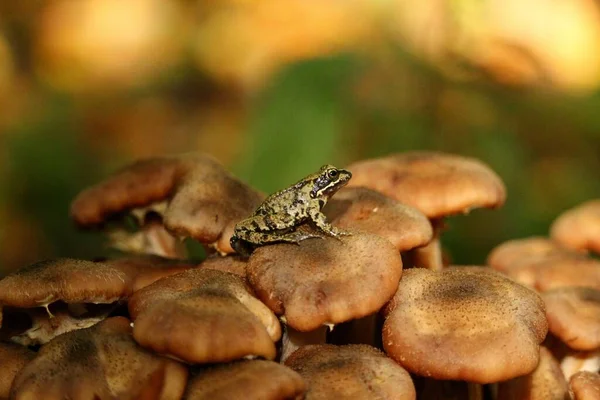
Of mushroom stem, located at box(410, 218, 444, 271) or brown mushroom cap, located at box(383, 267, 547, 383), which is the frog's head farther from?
mushroom stem, located at box(410, 218, 444, 271)

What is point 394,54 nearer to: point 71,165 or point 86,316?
point 71,165

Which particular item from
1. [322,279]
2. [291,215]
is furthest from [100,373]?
[291,215]

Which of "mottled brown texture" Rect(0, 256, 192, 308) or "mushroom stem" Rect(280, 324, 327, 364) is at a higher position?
"mottled brown texture" Rect(0, 256, 192, 308)

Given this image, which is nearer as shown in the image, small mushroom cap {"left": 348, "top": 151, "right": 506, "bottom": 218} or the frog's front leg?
the frog's front leg

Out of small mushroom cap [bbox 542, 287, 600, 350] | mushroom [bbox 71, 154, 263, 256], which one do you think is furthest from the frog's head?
small mushroom cap [bbox 542, 287, 600, 350]

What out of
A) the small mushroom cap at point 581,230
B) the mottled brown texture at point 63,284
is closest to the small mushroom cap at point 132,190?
the mottled brown texture at point 63,284

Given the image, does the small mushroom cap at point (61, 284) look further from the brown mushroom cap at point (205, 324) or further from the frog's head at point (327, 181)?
the frog's head at point (327, 181)

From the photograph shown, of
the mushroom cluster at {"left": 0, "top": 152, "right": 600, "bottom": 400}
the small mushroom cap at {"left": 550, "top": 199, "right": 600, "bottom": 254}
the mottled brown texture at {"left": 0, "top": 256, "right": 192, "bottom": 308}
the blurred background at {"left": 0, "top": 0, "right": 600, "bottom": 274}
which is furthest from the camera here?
the blurred background at {"left": 0, "top": 0, "right": 600, "bottom": 274}

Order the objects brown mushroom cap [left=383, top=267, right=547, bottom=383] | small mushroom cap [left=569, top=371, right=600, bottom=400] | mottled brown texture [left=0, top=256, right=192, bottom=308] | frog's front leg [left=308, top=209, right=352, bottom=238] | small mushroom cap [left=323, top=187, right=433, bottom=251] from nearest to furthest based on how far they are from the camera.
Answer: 1. brown mushroom cap [left=383, top=267, right=547, bottom=383]
2. mottled brown texture [left=0, top=256, right=192, bottom=308]
3. small mushroom cap [left=569, top=371, right=600, bottom=400]
4. frog's front leg [left=308, top=209, right=352, bottom=238]
5. small mushroom cap [left=323, top=187, right=433, bottom=251]

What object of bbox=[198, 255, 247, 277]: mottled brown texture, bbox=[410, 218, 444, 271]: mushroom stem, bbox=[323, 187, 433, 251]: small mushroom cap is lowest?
bbox=[410, 218, 444, 271]: mushroom stem
